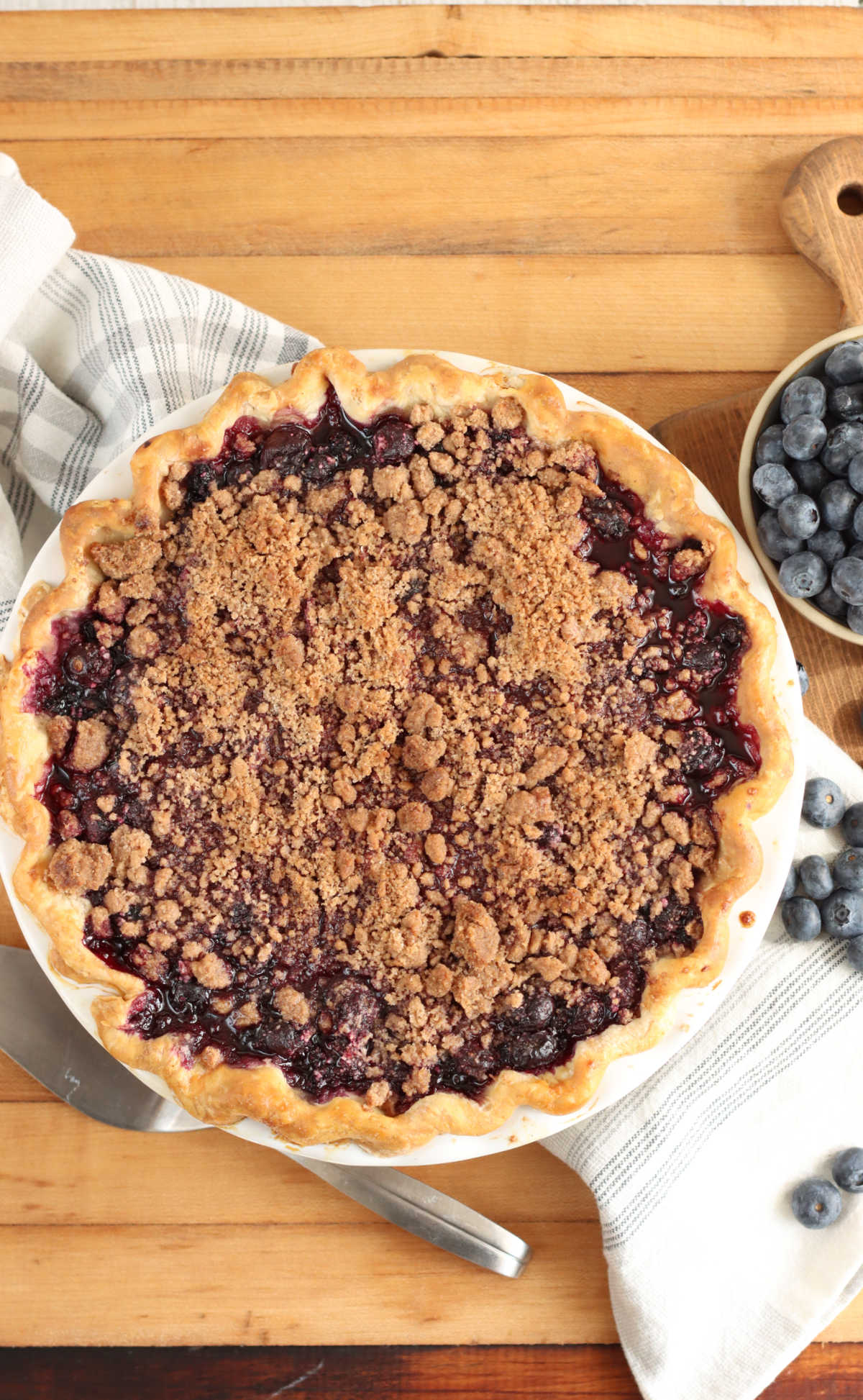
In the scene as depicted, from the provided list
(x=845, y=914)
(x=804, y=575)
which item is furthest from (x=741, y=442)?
(x=845, y=914)

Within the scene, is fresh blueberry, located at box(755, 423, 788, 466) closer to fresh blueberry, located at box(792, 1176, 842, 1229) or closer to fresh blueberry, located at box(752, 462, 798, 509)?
fresh blueberry, located at box(752, 462, 798, 509)

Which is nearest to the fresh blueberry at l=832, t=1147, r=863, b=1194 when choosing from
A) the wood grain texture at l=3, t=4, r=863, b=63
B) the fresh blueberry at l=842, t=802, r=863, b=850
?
the fresh blueberry at l=842, t=802, r=863, b=850

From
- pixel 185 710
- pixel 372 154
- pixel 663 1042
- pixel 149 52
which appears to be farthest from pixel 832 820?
pixel 149 52

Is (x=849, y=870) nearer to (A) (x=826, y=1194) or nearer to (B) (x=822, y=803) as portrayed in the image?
(B) (x=822, y=803)

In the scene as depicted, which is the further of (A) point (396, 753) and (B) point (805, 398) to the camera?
(B) point (805, 398)

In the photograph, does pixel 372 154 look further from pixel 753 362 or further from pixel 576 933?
pixel 576 933

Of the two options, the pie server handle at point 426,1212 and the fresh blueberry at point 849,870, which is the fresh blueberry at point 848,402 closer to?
the fresh blueberry at point 849,870
